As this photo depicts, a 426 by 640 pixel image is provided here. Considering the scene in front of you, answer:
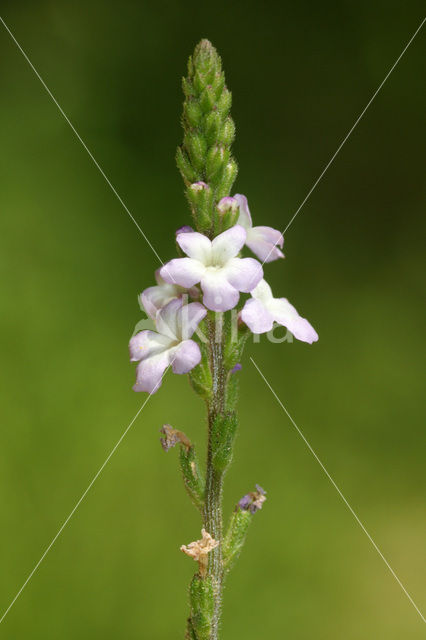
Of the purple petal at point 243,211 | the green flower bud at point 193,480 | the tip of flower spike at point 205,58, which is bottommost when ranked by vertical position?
the green flower bud at point 193,480

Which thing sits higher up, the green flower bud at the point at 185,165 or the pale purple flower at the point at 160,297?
the green flower bud at the point at 185,165

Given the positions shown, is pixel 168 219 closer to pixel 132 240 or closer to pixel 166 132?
pixel 132 240

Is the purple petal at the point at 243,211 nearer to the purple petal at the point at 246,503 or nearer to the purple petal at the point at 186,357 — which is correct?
the purple petal at the point at 186,357

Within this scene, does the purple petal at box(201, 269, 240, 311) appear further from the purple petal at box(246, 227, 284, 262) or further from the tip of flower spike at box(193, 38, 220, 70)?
the tip of flower spike at box(193, 38, 220, 70)

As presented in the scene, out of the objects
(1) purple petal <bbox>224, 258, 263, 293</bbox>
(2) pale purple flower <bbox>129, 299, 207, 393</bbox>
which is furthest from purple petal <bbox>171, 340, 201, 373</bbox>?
(1) purple petal <bbox>224, 258, 263, 293</bbox>

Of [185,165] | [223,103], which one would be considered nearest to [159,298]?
[185,165]

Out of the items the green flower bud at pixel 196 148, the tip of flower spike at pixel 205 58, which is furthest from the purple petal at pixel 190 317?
the tip of flower spike at pixel 205 58

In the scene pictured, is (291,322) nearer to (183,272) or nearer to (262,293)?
(262,293)
